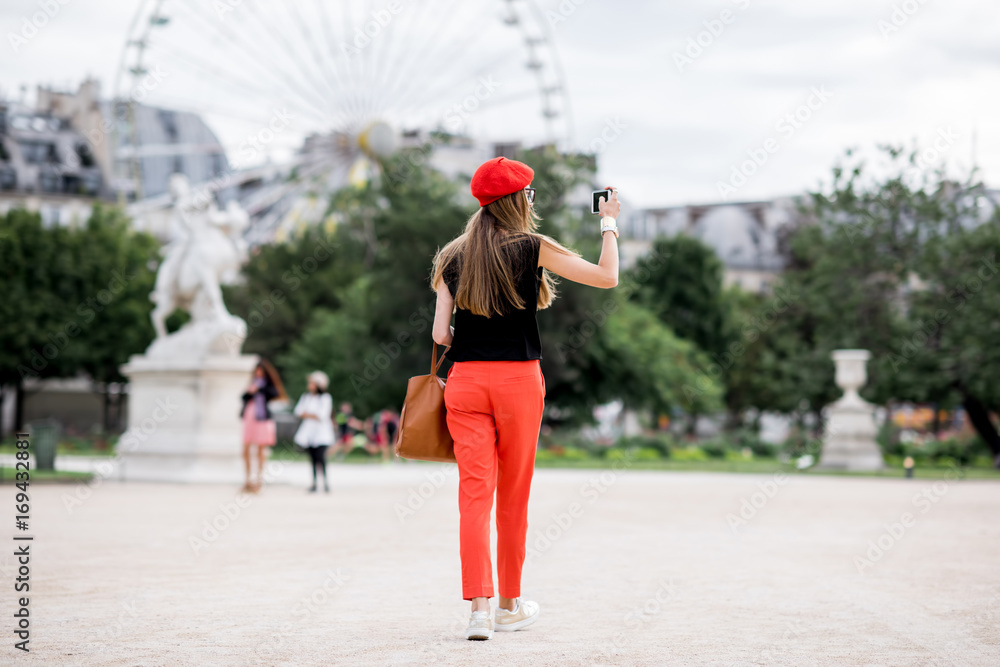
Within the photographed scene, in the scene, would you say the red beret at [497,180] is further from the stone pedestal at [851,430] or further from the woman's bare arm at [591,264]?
the stone pedestal at [851,430]

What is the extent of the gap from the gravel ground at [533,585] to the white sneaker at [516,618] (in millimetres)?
49

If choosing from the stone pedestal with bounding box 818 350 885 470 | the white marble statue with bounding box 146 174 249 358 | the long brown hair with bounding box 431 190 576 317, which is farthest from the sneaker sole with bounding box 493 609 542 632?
the stone pedestal with bounding box 818 350 885 470

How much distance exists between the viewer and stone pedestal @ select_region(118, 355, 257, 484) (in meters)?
18.7

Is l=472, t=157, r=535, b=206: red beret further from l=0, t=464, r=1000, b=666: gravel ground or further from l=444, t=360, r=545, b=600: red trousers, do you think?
l=0, t=464, r=1000, b=666: gravel ground

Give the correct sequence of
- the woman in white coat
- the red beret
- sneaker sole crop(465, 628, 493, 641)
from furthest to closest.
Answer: the woman in white coat < the red beret < sneaker sole crop(465, 628, 493, 641)

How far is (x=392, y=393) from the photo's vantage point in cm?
3803

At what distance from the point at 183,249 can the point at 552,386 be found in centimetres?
2004

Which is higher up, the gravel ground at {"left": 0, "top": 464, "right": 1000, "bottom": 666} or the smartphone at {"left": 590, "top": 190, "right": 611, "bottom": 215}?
the smartphone at {"left": 590, "top": 190, "right": 611, "bottom": 215}

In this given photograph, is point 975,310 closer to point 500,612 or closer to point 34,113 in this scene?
point 500,612

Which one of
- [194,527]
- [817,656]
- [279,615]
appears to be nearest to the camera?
[817,656]

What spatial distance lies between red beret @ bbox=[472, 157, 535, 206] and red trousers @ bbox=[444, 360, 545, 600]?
0.71 meters

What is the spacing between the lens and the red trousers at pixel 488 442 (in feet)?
16.6

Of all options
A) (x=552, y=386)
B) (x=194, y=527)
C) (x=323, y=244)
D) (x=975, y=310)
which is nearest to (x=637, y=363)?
(x=552, y=386)

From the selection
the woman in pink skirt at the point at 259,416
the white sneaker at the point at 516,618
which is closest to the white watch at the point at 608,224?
the white sneaker at the point at 516,618
